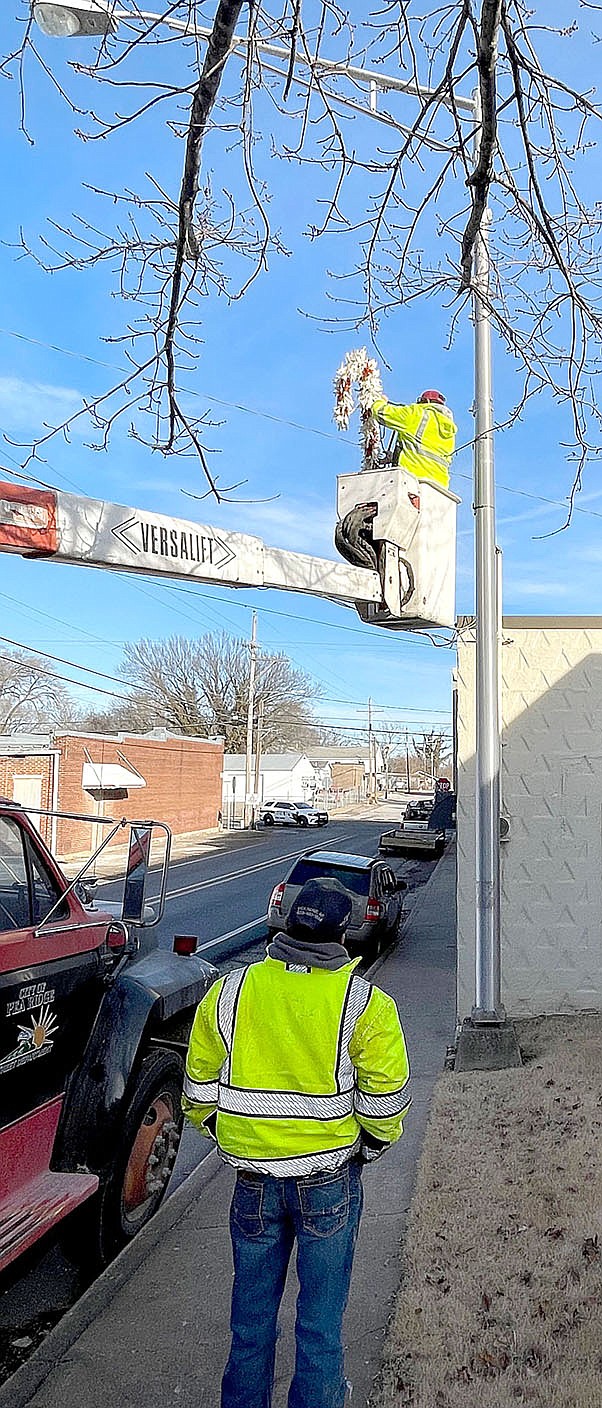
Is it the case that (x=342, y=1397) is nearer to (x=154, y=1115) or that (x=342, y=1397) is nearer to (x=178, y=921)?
(x=154, y=1115)

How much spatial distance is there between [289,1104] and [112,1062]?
75.5 inches

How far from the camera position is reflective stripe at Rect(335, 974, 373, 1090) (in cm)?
334

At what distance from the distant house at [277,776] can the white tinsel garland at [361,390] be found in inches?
2748

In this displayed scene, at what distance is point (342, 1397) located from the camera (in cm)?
326

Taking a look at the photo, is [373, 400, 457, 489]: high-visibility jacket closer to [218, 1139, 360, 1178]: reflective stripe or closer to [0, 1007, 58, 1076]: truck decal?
[0, 1007, 58, 1076]: truck decal

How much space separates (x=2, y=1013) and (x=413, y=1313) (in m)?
1.94

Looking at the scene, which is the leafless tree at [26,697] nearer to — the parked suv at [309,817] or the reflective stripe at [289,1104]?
the parked suv at [309,817]

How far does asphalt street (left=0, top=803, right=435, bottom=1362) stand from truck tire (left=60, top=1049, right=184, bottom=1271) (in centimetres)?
20

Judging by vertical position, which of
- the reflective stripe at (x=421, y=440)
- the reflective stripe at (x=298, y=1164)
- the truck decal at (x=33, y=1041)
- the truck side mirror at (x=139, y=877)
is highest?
the reflective stripe at (x=421, y=440)

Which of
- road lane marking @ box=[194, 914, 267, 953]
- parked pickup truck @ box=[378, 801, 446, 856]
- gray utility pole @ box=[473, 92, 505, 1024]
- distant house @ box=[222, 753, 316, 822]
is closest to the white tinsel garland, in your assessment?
gray utility pole @ box=[473, 92, 505, 1024]

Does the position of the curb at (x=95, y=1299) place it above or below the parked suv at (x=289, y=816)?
below

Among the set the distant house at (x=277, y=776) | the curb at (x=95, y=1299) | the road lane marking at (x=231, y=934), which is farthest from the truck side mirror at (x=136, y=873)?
the distant house at (x=277, y=776)

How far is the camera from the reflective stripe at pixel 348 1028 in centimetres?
334

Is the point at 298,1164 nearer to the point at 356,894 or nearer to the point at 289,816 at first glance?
the point at 356,894
